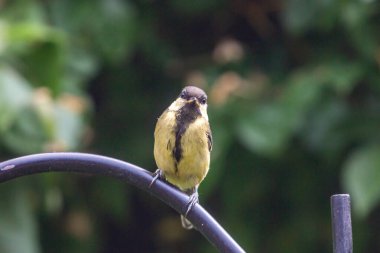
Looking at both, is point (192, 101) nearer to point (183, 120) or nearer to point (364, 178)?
point (183, 120)

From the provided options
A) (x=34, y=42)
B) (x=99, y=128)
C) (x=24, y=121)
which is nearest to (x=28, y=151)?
(x=24, y=121)

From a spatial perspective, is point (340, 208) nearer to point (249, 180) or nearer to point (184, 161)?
point (184, 161)

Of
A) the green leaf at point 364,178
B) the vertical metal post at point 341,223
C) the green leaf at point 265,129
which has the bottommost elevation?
the vertical metal post at point 341,223

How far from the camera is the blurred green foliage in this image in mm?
4762

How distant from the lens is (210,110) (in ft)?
16.0

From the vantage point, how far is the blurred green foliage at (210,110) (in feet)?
15.6

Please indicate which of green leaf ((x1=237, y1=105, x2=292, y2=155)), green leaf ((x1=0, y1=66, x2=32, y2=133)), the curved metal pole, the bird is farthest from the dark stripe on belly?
green leaf ((x1=237, y1=105, x2=292, y2=155))

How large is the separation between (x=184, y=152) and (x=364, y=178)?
4.31ft

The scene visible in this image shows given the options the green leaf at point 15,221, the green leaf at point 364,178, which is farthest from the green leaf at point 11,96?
the green leaf at point 364,178

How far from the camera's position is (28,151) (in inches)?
181

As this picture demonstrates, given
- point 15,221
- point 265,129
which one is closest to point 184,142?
point 265,129

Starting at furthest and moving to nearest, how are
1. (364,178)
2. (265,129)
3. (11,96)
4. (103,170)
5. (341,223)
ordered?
(265,129)
(364,178)
(11,96)
(103,170)
(341,223)

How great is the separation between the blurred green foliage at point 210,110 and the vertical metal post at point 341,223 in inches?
77.9

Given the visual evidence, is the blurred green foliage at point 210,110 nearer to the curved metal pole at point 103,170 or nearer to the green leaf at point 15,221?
the green leaf at point 15,221
